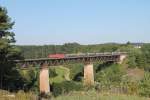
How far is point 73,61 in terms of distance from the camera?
270 ft

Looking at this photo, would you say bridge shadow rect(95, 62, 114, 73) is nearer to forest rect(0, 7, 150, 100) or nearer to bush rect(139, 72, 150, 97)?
forest rect(0, 7, 150, 100)

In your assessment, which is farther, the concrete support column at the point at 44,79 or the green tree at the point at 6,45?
the concrete support column at the point at 44,79

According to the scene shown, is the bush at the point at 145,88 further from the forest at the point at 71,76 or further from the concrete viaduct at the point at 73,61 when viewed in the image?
the concrete viaduct at the point at 73,61

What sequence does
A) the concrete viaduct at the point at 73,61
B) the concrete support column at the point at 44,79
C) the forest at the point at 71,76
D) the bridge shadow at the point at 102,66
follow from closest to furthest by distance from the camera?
the forest at the point at 71,76, the concrete support column at the point at 44,79, the concrete viaduct at the point at 73,61, the bridge shadow at the point at 102,66

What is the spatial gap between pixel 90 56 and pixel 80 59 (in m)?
3.08

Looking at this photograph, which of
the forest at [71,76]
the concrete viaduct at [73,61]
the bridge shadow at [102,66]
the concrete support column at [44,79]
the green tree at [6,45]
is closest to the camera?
the forest at [71,76]

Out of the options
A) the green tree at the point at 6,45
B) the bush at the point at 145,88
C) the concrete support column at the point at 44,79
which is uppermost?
the green tree at the point at 6,45

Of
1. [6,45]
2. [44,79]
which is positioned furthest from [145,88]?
[44,79]

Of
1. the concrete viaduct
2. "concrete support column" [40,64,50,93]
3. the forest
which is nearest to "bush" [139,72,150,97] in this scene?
the forest

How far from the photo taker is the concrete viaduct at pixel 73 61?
221 ft

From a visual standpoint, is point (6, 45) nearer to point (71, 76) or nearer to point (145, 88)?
point (145, 88)

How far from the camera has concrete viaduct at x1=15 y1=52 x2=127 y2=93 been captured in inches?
2655

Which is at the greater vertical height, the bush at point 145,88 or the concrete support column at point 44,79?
the bush at point 145,88

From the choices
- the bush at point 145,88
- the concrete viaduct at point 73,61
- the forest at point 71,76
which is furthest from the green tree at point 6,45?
the concrete viaduct at point 73,61
